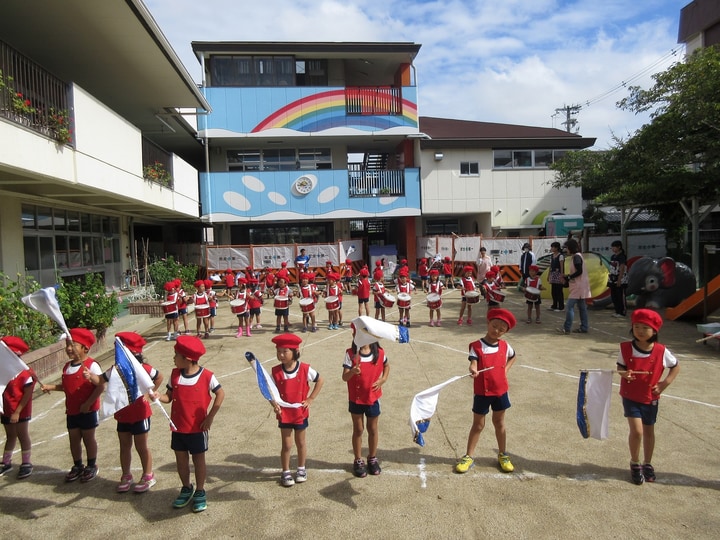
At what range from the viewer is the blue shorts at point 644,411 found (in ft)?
13.8

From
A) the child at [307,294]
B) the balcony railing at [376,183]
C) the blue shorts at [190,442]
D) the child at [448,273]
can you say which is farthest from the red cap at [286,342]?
the balcony railing at [376,183]

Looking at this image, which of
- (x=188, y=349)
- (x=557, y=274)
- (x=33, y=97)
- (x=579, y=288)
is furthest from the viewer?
(x=557, y=274)

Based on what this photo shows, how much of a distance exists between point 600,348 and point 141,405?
26.9 ft

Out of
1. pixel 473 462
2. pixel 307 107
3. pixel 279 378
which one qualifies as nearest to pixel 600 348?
pixel 473 462

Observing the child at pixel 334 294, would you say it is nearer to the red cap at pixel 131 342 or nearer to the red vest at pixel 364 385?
the red vest at pixel 364 385

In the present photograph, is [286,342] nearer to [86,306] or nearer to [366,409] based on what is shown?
[366,409]

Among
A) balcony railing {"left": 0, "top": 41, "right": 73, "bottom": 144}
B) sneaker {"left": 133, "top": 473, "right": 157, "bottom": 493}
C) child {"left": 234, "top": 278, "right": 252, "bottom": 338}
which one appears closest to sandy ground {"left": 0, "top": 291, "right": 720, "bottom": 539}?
sneaker {"left": 133, "top": 473, "right": 157, "bottom": 493}

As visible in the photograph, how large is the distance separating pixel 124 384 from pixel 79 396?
749 millimetres

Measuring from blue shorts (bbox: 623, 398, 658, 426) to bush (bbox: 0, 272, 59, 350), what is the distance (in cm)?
857

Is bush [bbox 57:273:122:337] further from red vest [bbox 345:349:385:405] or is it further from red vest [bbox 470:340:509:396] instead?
red vest [bbox 470:340:509:396]

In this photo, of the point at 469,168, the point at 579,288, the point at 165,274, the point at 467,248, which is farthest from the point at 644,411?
the point at 469,168

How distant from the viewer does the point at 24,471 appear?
4566mm

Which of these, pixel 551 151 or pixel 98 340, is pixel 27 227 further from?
pixel 551 151

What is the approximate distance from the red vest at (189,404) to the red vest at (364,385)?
4.21ft
